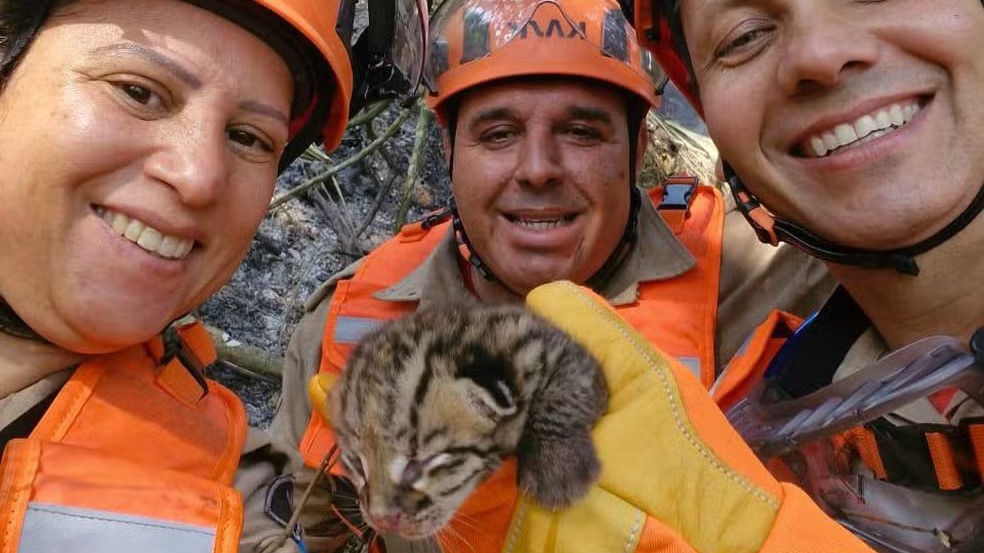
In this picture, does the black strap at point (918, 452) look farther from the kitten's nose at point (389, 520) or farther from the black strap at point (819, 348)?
the kitten's nose at point (389, 520)

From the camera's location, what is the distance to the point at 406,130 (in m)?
8.18

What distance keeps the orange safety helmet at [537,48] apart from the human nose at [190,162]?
6.41 feet

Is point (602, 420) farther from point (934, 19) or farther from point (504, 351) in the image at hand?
point (934, 19)

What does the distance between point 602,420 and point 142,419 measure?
144cm

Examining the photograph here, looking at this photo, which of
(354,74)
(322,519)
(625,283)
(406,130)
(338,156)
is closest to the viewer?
(354,74)

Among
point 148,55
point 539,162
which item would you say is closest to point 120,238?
point 148,55

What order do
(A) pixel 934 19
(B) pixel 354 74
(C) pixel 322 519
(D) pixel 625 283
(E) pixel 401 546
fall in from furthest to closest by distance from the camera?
(D) pixel 625 283 < (C) pixel 322 519 < (E) pixel 401 546 < (B) pixel 354 74 < (A) pixel 934 19

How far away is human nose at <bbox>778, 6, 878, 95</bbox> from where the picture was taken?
233 centimetres

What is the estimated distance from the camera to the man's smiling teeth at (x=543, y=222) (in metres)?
3.91

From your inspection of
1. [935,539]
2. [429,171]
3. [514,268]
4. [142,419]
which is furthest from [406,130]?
[935,539]

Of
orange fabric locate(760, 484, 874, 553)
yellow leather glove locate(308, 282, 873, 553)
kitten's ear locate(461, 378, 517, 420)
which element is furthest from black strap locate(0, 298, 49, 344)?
orange fabric locate(760, 484, 874, 553)

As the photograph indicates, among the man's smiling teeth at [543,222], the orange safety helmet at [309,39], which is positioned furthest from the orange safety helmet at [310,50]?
the man's smiling teeth at [543,222]

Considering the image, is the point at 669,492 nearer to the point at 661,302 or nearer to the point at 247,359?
the point at 661,302

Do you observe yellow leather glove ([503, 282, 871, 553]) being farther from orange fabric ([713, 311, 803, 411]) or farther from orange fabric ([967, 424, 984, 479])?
orange fabric ([713, 311, 803, 411])
